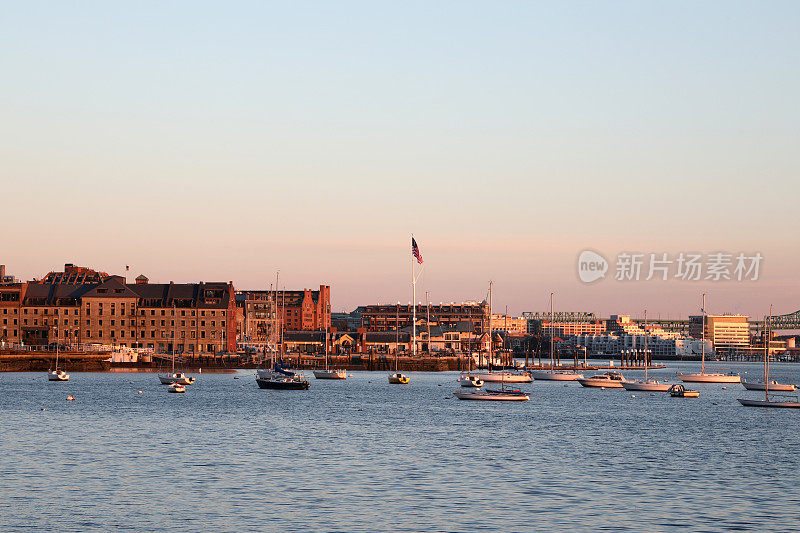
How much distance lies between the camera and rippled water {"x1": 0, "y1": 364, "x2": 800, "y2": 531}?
42250 mm

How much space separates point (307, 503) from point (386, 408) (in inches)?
2361

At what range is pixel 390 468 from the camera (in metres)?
56.6

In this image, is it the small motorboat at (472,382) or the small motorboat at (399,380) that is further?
the small motorboat at (399,380)

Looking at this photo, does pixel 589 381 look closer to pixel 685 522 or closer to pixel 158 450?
pixel 158 450

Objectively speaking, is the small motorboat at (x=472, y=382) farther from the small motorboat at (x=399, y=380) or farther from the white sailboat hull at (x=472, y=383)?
the small motorboat at (x=399, y=380)

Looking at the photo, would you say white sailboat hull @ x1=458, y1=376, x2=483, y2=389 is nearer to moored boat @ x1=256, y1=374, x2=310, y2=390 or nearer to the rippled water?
moored boat @ x1=256, y1=374, x2=310, y2=390

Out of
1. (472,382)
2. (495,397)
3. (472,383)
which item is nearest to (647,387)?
(472,383)

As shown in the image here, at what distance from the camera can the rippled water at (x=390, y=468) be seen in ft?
139

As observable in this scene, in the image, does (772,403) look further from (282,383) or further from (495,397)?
(282,383)

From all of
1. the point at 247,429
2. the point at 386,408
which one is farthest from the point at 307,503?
the point at 386,408

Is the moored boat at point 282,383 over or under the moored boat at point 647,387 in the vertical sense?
over

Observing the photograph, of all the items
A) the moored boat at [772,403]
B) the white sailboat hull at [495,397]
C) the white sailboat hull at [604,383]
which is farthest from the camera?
the white sailboat hull at [604,383]

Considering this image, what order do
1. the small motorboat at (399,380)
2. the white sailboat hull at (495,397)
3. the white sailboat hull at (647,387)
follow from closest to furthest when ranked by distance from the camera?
1. the white sailboat hull at (495,397)
2. the white sailboat hull at (647,387)
3. the small motorboat at (399,380)

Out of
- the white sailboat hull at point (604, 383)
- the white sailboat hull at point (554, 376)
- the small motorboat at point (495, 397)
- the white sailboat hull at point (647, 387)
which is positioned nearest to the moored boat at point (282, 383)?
the small motorboat at point (495, 397)
